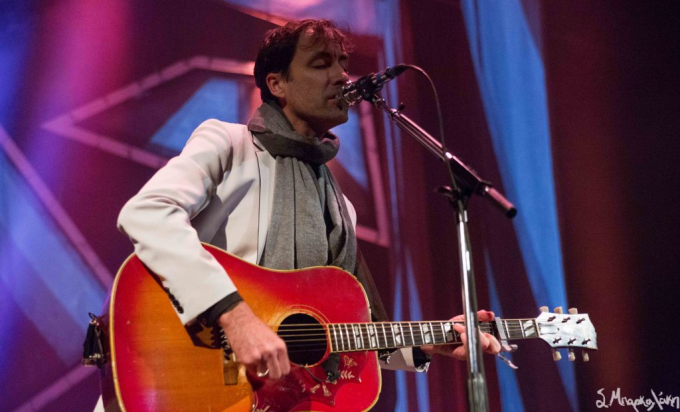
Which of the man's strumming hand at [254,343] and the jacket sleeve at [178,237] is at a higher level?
the jacket sleeve at [178,237]

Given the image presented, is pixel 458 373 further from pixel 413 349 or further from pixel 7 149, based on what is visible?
pixel 7 149

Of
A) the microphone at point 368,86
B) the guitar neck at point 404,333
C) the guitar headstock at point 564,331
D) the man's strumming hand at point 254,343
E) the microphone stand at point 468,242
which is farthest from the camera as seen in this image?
the guitar headstock at point 564,331

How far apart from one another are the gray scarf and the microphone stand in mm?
649

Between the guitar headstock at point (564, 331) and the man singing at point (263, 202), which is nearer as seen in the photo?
the man singing at point (263, 202)

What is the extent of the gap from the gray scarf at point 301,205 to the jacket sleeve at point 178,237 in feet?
1.06

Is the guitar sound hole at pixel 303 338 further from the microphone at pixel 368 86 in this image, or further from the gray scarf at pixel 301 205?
the microphone at pixel 368 86

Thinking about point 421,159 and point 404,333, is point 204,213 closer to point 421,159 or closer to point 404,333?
point 404,333

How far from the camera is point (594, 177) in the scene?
378cm

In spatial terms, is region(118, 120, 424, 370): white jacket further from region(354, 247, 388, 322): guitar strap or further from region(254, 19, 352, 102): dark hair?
region(254, 19, 352, 102): dark hair

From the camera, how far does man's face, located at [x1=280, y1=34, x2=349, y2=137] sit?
8.39 feet

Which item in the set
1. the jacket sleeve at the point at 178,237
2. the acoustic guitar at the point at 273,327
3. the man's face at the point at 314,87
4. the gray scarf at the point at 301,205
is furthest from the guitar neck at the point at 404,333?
the man's face at the point at 314,87

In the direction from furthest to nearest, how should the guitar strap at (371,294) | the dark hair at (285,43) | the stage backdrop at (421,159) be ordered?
the stage backdrop at (421,159) < the dark hair at (285,43) < the guitar strap at (371,294)

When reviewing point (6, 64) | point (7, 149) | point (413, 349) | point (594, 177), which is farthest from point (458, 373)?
point (6, 64)

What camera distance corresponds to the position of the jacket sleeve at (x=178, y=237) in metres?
1.78
